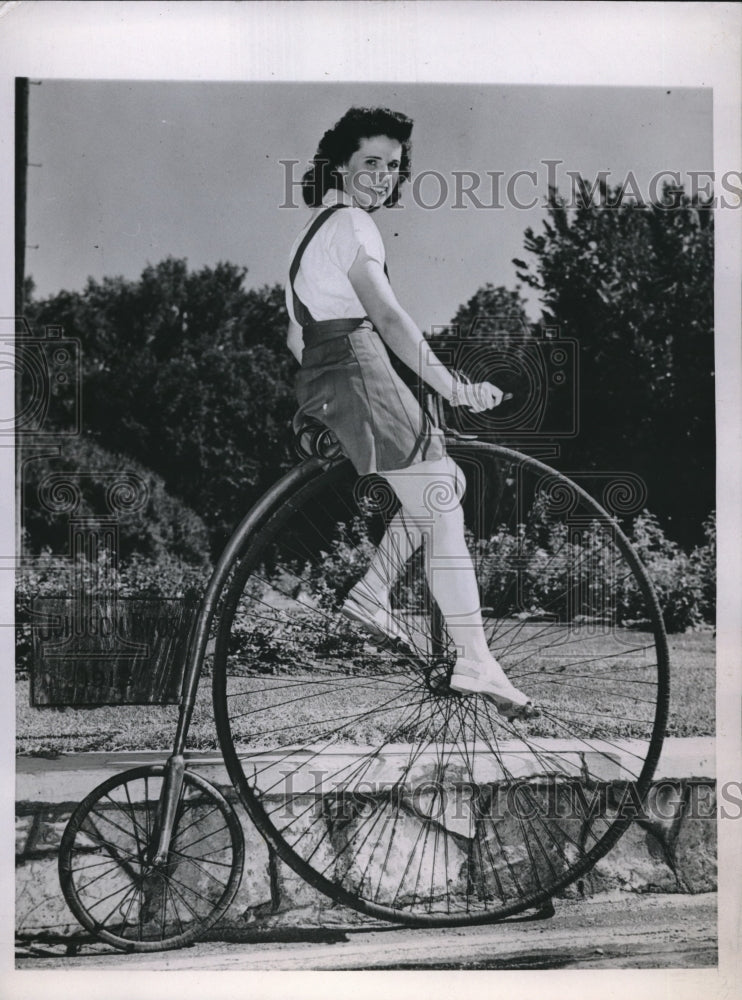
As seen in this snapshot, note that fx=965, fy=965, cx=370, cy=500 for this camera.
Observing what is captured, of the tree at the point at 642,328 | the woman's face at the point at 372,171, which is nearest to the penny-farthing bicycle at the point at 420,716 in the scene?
the tree at the point at 642,328

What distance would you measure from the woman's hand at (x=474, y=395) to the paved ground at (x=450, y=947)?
1654 millimetres

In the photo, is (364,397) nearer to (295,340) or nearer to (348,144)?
(295,340)

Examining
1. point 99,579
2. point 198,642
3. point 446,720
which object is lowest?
point 446,720

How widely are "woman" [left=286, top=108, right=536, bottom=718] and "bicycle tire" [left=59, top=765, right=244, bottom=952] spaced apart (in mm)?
828

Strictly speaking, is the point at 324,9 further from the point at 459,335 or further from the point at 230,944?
the point at 230,944

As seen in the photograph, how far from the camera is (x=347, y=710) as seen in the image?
3.15 metres

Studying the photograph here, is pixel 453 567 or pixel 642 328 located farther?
pixel 642 328

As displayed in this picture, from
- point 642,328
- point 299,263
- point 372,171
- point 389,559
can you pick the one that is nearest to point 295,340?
point 299,263

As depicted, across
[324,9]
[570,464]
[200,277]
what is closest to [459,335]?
[570,464]

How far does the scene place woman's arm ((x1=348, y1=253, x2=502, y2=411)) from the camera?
3.14m

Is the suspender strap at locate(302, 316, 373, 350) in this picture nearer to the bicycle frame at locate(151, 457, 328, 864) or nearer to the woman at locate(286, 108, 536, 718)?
the woman at locate(286, 108, 536, 718)

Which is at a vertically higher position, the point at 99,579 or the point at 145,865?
the point at 99,579

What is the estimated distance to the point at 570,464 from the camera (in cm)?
318

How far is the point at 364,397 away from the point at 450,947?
1805mm
